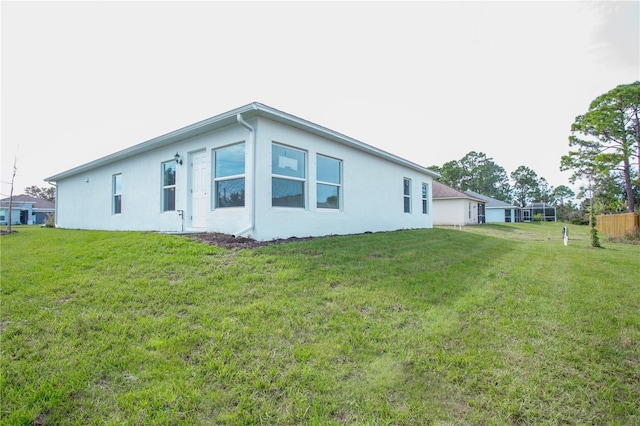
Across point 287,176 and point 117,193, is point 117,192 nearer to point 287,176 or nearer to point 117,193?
point 117,193

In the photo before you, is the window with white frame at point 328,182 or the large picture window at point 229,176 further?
the window with white frame at point 328,182

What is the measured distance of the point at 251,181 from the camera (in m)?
6.89

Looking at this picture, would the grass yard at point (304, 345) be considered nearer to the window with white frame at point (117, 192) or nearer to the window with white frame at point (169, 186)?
the window with white frame at point (169, 186)

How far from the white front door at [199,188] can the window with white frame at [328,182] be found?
3026 millimetres

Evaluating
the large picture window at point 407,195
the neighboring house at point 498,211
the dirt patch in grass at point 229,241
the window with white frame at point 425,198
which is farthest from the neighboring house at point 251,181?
the neighboring house at point 498,211

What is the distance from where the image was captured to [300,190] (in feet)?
26.6

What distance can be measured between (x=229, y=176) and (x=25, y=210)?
4092cm

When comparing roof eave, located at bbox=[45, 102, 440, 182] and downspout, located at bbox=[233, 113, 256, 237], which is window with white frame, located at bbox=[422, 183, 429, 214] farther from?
downspout, located at bbox=[233, 113, 256, 237]

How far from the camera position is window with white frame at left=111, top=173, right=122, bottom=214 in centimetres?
1142

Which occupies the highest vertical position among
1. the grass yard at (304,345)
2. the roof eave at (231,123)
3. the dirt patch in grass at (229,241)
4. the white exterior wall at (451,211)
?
the roof eave at (231,123)

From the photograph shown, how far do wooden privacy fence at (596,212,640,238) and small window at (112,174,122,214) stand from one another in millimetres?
21949

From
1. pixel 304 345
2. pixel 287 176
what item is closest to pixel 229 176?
pixel 287 176

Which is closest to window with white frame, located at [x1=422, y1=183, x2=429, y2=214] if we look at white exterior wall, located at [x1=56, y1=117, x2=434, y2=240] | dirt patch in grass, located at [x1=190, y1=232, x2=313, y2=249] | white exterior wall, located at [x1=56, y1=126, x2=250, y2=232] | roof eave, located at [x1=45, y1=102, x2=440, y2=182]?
white exterior wall, located at [x1=56, y1=117, x2=434, y2=240]

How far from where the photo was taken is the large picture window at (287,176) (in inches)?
294
